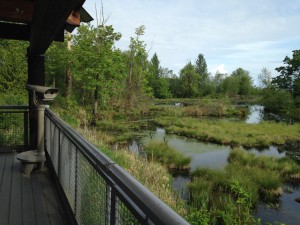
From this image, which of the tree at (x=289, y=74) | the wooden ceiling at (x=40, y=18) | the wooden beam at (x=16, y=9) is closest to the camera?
the wooden ceiling at (x=40, y=18)

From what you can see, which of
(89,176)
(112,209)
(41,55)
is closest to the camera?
(112,209)

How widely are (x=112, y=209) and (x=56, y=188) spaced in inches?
90.8

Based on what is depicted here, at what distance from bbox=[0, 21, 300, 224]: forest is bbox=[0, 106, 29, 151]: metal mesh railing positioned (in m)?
2.92

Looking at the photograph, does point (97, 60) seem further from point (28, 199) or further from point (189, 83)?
point (189, 83)

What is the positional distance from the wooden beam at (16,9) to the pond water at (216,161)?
5.95 metres

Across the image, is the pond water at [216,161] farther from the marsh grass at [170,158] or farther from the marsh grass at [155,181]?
the marsh grass at [155,181]

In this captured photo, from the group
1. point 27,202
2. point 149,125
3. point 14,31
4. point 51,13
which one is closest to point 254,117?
point 149,125

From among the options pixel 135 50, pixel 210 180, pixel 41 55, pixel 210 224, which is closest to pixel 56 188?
pixel 41 55

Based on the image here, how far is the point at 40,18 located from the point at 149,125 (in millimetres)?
19739

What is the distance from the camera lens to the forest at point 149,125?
7406mm

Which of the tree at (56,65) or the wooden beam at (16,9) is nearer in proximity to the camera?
the wooden beam at (16,9)

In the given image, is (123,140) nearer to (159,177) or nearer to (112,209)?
(159,177)

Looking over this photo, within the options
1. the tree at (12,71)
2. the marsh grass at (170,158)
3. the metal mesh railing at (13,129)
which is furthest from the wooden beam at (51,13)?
the tree at (12,71)

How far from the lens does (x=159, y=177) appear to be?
761 centimetres
